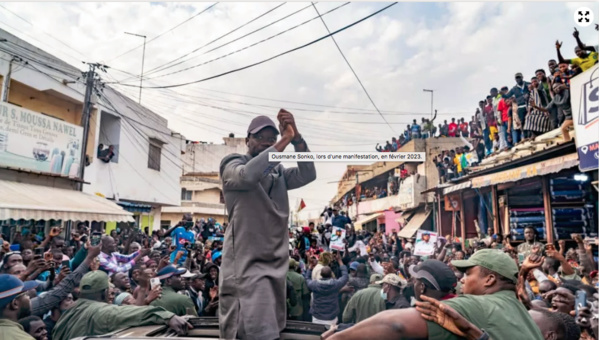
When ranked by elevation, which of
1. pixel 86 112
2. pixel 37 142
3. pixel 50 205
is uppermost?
pixel 86 112

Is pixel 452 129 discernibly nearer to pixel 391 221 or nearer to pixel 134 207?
pixel 391 221

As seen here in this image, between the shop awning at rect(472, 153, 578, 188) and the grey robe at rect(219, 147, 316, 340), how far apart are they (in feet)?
17.8

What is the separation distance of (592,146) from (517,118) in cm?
448

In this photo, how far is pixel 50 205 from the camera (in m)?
10.0

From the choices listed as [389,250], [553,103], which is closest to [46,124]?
[389,250]

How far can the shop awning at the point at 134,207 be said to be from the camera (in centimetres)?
1576

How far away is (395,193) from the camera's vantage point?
16.5 meters

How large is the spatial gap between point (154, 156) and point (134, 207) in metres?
2.15

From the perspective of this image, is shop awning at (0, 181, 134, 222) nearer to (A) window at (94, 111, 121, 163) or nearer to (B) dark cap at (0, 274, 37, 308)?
(A) window at (94, 111, 121, 163)

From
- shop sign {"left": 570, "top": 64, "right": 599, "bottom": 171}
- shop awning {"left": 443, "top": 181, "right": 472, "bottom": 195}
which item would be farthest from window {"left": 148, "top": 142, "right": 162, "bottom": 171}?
shop sign {"left": 570, "top": 64, "right": 599, "bottom": 171}

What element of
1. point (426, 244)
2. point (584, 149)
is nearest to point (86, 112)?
point (426, 244)

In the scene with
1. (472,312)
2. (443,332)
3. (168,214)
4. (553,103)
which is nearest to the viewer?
(443,332)

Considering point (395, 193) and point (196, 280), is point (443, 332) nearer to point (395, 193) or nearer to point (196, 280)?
point (196, 280)

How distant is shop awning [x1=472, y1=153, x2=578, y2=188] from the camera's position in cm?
628
